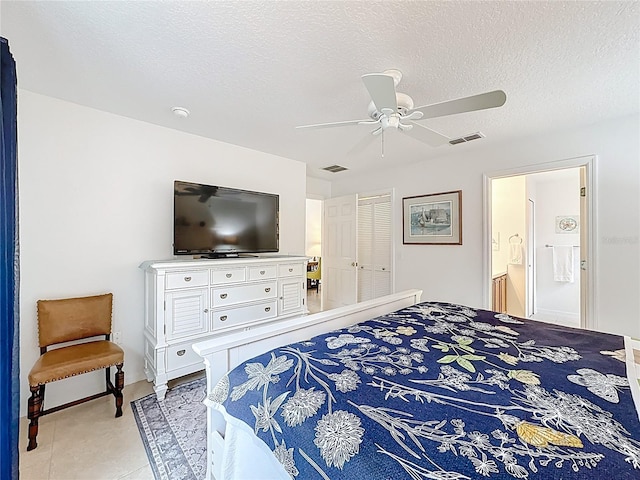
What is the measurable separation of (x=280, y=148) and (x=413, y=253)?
2.46m

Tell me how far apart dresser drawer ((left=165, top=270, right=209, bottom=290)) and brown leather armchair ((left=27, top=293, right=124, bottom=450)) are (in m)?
0.58

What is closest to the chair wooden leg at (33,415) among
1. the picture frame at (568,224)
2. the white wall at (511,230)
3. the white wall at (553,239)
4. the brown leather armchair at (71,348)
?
the brown leather armchair at (71,348)

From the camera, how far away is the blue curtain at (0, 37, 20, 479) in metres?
1.11

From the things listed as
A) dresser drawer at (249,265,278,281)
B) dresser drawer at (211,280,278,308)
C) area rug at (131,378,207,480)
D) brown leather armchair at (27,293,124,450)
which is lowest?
area rug at (131,378,207,480)

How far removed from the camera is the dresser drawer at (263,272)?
2.97m

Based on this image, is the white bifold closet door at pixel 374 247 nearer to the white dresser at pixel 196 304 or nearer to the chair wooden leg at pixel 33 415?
the white dresser at pixel 196 304

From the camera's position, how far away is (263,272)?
3066 millimetres

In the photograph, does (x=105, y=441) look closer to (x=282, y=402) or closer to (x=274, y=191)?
(x=282, y=402)

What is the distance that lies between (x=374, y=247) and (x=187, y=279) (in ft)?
10.2

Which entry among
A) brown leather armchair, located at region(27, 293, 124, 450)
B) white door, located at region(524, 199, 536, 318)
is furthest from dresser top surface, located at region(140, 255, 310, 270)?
white door, located at region(524, 199, 536, 318)

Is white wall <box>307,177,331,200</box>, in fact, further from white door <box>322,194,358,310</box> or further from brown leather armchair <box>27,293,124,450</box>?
brown leather armchair <box>27,293,124,450</box>

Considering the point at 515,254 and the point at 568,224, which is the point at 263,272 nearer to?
the point at 515,254

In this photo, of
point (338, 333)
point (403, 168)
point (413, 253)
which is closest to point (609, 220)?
point (413, 253)

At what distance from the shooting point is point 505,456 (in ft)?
2.27
